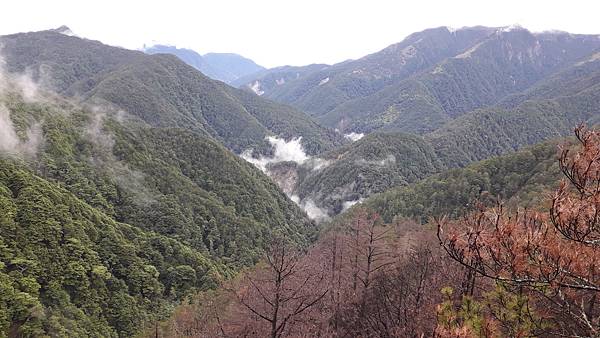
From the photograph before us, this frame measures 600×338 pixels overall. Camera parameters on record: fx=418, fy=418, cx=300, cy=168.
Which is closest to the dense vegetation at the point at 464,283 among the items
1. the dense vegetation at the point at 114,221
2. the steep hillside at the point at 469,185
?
the dense vegetation at the point at 114,221

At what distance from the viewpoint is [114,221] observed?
62469 mm

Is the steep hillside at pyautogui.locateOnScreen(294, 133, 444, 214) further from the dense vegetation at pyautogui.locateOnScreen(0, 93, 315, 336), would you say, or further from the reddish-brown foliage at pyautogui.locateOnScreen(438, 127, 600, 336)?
the reddish-brown foliage at pyautogui.locateOnScreen(438, 127, 600, 336)

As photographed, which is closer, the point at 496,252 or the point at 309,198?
the point at 496,252

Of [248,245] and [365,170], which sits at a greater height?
[248,245]

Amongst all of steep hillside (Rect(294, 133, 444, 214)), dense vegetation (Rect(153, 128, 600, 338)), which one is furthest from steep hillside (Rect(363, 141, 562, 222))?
dense vegetation (Rect(153, 128, 600, 338))

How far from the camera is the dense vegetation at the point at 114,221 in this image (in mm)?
42219

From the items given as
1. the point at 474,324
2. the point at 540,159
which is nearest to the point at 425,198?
the point at 540,159

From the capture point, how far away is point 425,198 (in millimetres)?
106188

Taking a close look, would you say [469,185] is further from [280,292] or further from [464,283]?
[464,283]

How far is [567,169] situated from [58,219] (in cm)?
5339

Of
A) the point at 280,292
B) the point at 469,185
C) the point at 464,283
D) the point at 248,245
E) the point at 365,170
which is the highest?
the point at 464,283

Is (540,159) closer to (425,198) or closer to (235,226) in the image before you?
(425,198)

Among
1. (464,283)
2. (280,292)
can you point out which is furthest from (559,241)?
(280,292)

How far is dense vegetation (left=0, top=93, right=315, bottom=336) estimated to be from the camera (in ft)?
139
